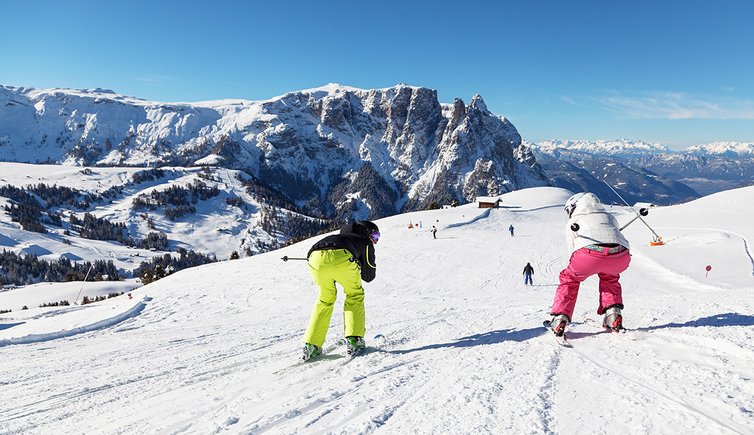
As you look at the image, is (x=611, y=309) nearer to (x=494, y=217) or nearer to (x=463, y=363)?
(x=463, y=363)

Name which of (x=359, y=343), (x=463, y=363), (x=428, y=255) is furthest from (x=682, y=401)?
(x=428, y=255)

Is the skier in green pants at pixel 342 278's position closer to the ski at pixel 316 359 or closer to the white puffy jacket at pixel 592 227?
the ski at pixel 316 359

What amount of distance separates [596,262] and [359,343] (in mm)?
3727

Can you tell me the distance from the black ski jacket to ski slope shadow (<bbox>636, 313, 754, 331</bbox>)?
4461 millimetres

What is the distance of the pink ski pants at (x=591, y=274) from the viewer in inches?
231

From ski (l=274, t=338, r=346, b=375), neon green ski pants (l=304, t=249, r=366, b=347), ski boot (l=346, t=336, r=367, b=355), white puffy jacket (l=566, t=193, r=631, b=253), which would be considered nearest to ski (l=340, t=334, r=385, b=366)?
ski boot (l=346, t=336, r=367, b=355)

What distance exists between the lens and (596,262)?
584 centimetres

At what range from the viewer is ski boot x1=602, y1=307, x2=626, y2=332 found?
20.2 feet

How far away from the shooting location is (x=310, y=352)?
19.2 feet

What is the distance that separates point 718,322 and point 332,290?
610 centimetres

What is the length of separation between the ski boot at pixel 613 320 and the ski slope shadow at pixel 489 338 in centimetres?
102

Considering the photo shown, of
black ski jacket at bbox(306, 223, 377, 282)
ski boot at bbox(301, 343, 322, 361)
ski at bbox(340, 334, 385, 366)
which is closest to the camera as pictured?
ski at bbox(340, 334, 385, 366)

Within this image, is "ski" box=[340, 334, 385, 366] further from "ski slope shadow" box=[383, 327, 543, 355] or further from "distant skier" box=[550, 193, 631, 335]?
"distant skier" box=[550, 193, 631, 335]

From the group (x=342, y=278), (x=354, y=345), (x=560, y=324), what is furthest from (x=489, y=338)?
(x=342, y=278)
